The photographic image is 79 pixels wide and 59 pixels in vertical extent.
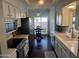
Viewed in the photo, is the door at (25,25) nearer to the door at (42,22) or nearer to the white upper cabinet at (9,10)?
the white upper cabinet at (9,10)

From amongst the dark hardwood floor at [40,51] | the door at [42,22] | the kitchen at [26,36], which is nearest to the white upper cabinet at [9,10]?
the kitchen at [26,36]

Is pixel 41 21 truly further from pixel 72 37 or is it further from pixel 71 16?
pixel 72 37

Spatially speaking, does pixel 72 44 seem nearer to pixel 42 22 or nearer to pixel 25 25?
pixel 25 25

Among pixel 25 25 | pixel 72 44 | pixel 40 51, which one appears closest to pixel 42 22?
pixel 25 25

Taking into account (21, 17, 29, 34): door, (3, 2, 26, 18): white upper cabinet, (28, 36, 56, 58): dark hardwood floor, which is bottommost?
(28, 36, 56, 58): dark hardwood floor

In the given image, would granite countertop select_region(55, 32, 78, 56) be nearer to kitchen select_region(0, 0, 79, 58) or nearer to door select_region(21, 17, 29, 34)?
kitchen select_region(0, 0, 79, 58)

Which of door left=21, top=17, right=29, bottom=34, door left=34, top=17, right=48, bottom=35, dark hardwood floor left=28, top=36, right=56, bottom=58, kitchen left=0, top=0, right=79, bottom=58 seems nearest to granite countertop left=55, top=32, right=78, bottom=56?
kitchen left=0, top=0, right=79, bottom=58

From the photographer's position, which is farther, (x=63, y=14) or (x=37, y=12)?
(x=37, y=12)

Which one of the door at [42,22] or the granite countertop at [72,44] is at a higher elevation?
the door at [42,22]

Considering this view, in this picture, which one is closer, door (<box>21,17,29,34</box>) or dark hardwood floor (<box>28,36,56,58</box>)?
dark hardwood floor (<box>28,36,56,58</box>)

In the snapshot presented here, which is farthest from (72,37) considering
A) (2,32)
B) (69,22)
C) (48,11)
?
(48,11)

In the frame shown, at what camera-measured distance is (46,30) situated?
9.45 m

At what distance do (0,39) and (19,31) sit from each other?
3175 millimetres

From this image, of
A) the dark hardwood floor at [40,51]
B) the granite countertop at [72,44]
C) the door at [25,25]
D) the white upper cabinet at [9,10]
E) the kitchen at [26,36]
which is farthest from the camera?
the door at [25,25]
